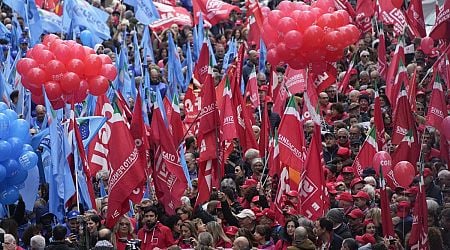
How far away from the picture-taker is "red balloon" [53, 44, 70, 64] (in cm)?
1848

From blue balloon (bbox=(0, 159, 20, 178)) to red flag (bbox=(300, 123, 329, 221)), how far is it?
3322 millimetres

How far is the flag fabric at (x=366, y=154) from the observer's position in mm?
17016

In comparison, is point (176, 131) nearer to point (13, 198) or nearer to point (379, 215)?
point (13, 198)

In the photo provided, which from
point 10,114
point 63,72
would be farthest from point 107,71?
point 10,114

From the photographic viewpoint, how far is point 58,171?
1697cm

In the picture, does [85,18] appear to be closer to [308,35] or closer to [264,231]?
[308,35]

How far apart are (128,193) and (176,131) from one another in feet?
8.68

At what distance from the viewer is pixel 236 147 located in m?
19.1

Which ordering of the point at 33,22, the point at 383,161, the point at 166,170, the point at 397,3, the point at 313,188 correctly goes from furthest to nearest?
the point at 33,22, the point at 397,3, the point at 166,170, the point at 383,161, the point at 313,188

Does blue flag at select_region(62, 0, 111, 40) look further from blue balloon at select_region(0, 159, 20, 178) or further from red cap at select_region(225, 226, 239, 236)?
red cap at select_region(225, 226, 239, 236)

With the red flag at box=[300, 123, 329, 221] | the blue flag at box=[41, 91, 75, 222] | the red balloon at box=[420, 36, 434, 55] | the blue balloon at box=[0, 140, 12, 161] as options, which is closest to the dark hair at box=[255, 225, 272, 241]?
the red flag at box=[300, 123, 329, 221]

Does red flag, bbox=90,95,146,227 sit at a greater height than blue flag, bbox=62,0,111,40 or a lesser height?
greater

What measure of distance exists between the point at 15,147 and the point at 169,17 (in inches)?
413

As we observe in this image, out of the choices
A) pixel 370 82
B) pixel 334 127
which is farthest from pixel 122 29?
pixel 334 127
